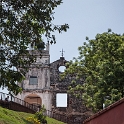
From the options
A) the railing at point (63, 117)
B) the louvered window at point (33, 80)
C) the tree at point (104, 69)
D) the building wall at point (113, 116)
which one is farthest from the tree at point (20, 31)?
the louvered window at point (33, 80)

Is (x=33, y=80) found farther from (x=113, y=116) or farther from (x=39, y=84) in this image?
(x=113, y=116)

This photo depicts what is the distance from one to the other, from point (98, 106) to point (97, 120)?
24.5ft

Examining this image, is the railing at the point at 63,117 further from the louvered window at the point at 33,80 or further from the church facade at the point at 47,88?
the louvered window at the point at 33,80

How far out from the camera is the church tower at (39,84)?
3356 centimetres

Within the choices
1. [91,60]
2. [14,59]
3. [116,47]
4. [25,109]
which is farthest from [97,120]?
[25,109]

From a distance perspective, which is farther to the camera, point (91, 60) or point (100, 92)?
point (91, 60)

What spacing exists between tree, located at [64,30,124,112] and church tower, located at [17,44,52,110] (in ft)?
37.3

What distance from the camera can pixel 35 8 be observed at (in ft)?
27.4

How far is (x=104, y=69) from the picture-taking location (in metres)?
18.0

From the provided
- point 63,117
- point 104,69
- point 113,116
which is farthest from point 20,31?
point 63,117

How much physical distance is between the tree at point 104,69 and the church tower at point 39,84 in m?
11.4

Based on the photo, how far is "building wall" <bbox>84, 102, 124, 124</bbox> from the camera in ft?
29.0

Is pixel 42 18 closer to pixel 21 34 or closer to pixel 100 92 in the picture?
pixel 21 34

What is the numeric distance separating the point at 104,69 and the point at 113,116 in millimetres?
8713
